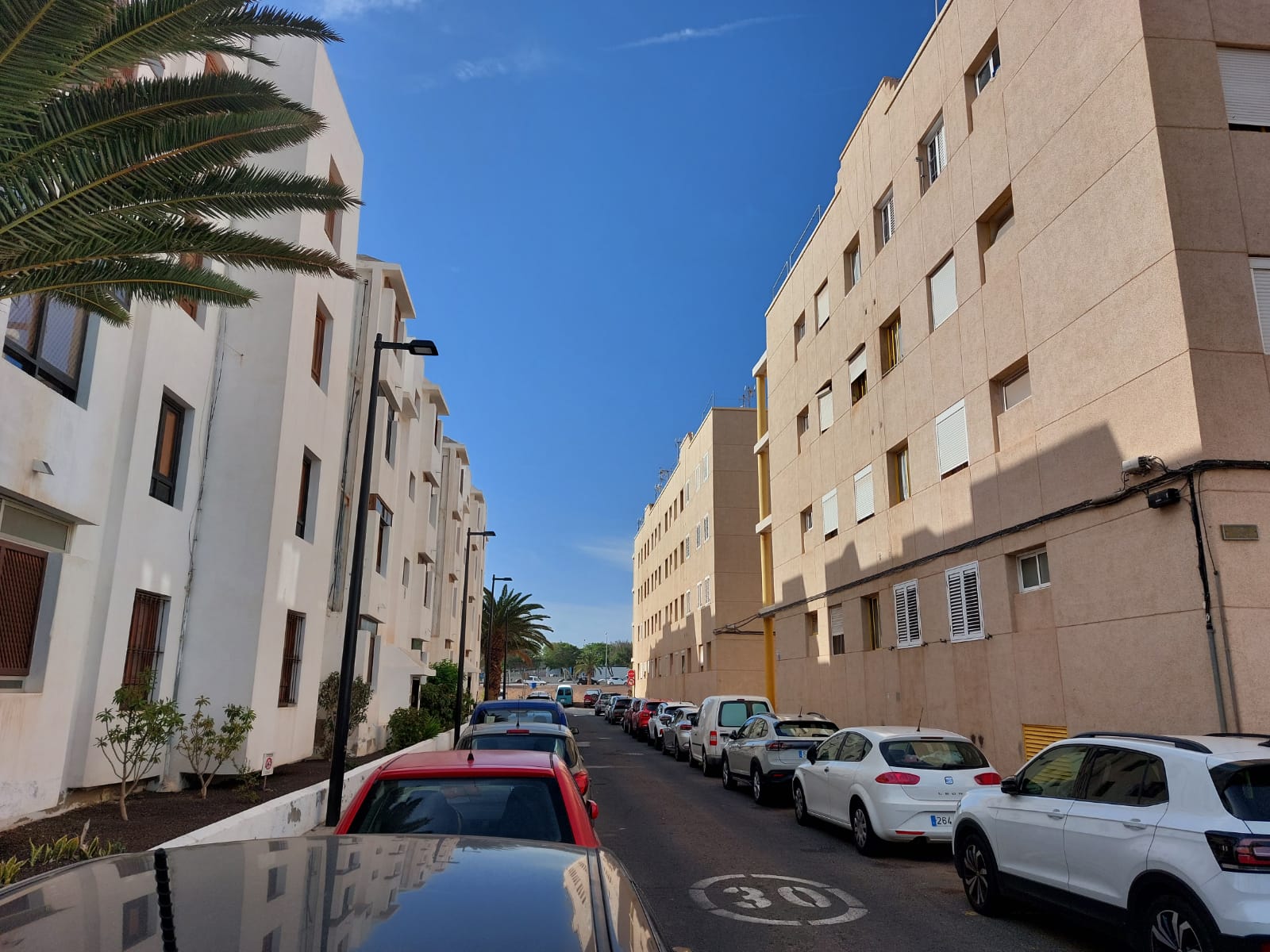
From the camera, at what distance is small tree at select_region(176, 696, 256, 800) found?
12.7m

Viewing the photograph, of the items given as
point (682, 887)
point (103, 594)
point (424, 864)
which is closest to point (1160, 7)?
point (682, 887)

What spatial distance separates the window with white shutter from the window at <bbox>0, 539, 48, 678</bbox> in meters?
17.2

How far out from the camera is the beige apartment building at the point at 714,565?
40.9m

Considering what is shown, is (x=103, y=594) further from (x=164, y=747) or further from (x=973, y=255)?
(x=973, y=255)

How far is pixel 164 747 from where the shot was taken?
13.2m

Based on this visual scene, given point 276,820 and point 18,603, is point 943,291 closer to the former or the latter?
point 276,820

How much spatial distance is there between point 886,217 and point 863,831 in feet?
51.9

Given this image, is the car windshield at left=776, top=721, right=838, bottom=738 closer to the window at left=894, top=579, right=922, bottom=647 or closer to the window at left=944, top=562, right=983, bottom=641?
the window at left=944, top=562, right=983, bottom=641

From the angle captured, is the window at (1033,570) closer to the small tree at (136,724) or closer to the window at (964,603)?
the window at (964,603)

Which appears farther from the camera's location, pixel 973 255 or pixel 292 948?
pixel 973 255

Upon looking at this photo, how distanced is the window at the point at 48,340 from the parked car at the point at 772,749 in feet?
38.8

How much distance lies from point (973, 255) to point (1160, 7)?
17.0 feet

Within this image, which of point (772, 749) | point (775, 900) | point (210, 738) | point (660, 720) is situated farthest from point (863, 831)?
point (660, 720)

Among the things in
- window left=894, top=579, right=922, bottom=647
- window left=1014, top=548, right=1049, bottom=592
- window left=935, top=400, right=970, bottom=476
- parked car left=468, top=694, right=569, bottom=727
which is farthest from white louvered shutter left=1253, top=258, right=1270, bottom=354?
parked car left=468, top=694, right=569, bottom=727
